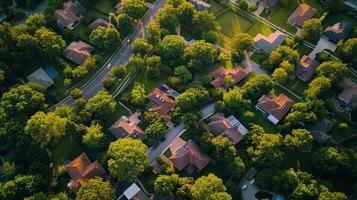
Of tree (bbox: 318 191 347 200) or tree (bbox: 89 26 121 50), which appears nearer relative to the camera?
tree (bbox: 318 191 347 200)

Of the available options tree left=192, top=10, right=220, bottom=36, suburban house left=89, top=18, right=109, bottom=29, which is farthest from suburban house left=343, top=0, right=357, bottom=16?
suburban house left=89, top=18, right=109, bottom=29

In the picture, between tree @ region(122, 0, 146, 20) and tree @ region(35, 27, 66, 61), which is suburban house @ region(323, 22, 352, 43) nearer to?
tree @ region(122, 0, 146, 20)

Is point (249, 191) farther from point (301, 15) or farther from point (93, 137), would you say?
point (301, 15)

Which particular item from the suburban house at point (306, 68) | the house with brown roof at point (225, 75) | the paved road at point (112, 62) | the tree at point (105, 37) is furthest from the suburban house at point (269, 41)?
the tree at point (105, 37)

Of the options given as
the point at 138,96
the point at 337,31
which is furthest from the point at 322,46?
the point at 138,96

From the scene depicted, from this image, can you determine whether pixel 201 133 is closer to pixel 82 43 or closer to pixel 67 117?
pixel 67 117
